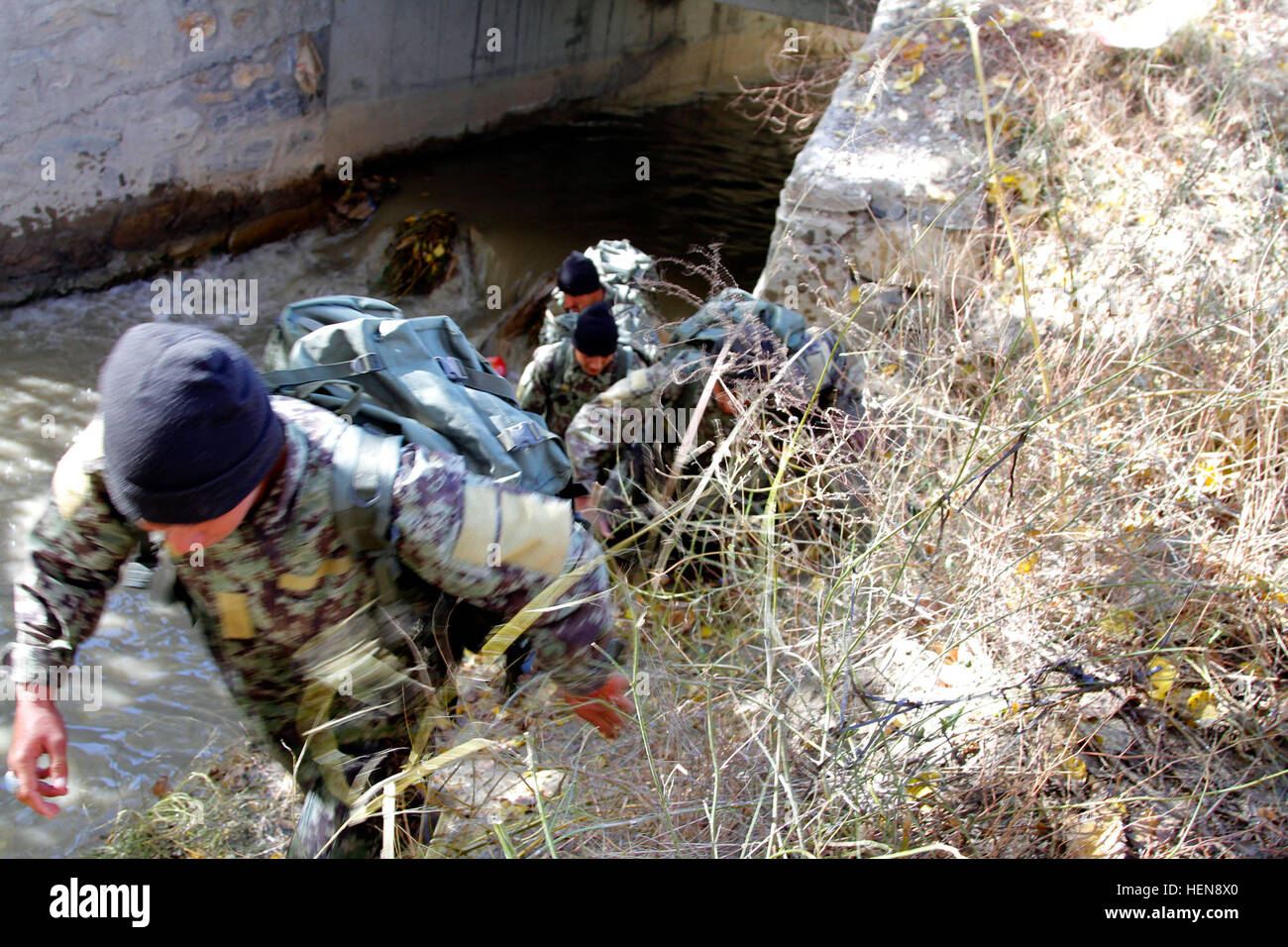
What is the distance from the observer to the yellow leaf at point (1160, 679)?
2006 millimetres

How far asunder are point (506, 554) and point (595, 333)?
228 cm

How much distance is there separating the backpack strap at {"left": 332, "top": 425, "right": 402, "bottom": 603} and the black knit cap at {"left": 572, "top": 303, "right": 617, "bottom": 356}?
220 centimetres

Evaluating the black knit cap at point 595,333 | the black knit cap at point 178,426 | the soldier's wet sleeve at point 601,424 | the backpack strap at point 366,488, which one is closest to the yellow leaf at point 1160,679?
the backpack strap at point 366,488

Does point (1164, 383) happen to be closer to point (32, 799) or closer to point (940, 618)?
point (940, 618)

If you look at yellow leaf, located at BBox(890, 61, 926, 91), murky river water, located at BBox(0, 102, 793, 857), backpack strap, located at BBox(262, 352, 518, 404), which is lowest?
murky river water, located at BBox(0, 102, 793, 857)

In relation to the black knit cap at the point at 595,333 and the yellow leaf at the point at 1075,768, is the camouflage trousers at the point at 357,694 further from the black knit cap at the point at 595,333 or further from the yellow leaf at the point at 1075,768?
the black knit cap at the point at 595,333

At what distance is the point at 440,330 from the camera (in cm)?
205

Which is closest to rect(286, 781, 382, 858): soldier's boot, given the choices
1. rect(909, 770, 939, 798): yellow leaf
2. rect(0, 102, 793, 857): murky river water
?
rect(909, 770, 939, 798): yellow leaf

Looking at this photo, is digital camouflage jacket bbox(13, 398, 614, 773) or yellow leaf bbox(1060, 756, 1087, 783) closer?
digital camouflage jacket bbox(13, 398, 614, 773)

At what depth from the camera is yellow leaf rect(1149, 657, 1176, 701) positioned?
6.58 feet

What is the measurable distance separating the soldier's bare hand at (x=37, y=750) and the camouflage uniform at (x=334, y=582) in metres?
0.05

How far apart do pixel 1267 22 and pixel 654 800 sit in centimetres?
479

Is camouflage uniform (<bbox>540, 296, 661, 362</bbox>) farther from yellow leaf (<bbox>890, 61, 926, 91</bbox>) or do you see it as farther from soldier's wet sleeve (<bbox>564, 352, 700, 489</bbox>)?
yellow leaf (<bbox>890, 61, 926, 91</bbox>)

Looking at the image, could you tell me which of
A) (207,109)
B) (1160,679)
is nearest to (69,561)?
(1160,679)
